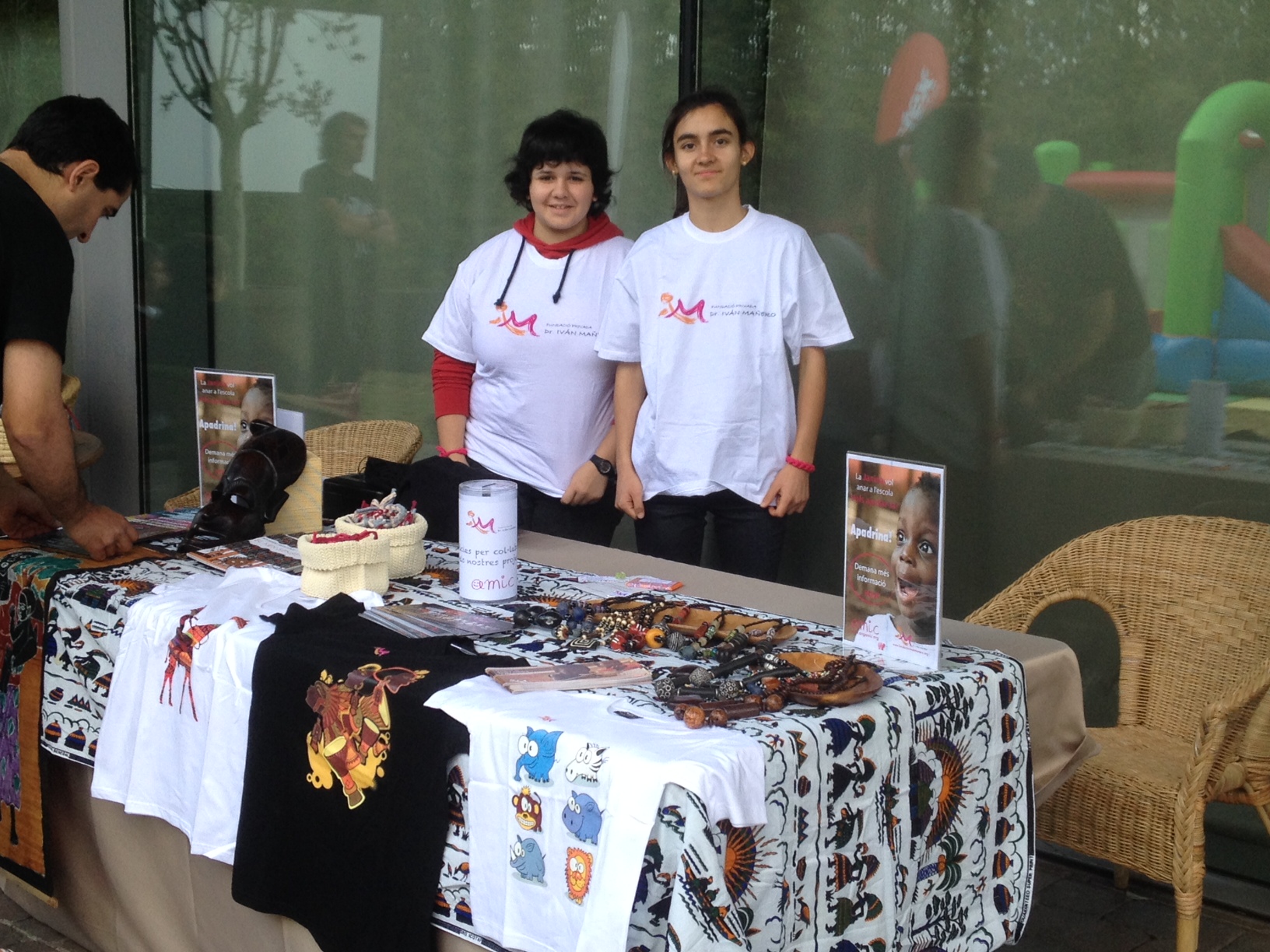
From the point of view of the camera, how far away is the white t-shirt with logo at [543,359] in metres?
3.09

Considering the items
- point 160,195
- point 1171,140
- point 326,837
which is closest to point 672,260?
point 1171,140

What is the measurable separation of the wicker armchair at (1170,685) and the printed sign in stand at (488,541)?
109cm

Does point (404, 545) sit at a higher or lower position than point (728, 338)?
lower

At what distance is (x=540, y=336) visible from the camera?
309 centimetres

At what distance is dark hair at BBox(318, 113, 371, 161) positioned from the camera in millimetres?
4832

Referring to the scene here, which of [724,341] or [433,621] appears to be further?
[724,341]

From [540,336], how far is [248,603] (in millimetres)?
1175

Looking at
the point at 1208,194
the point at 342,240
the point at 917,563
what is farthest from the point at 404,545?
the point at 342,240

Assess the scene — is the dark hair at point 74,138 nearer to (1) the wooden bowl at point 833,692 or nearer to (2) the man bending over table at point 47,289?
(2) the man bending over table at point 47,289

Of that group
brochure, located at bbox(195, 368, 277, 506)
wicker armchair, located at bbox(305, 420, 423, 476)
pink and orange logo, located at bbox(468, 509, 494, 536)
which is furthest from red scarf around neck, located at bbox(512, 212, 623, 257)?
pink and orange logo, located at bbox(468, 509, 494, 536)

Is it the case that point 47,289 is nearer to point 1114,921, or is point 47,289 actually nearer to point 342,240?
point 342,240

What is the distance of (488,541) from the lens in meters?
2.15

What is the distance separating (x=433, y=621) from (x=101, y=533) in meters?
0.87

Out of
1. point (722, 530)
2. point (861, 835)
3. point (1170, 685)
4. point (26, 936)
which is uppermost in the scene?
point (722, 530)
